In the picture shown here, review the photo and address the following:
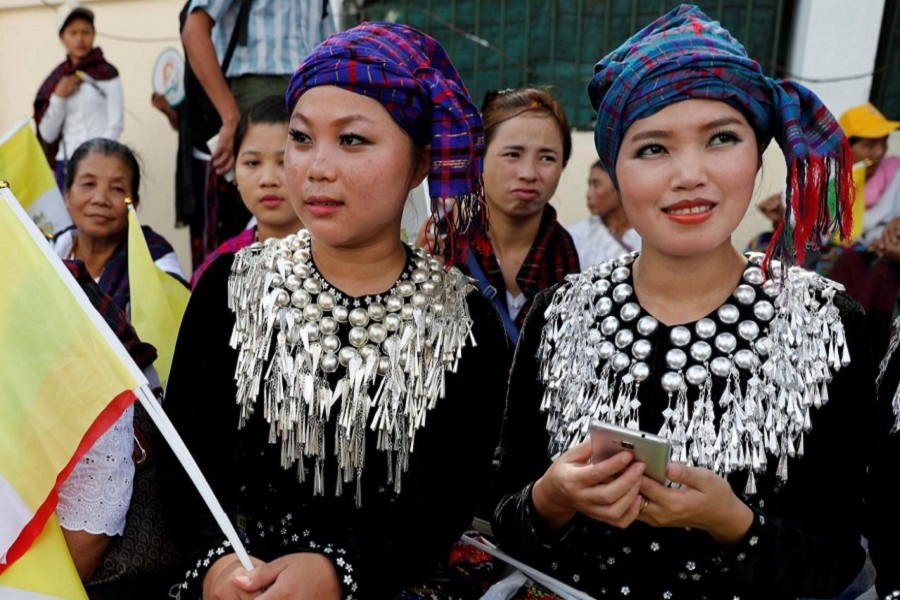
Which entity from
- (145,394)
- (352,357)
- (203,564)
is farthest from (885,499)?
(145,394)

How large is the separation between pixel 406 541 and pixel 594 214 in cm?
333

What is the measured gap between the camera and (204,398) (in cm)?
208

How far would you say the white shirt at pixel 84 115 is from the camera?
6.14 metres

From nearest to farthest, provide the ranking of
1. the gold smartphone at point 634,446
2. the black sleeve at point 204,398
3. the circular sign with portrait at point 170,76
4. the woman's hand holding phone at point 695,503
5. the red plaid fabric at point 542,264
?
1. the gold smartphone at point 634,446
2. the woman's hand holding phone at point 695,503
3. the black sleeve at point 204,398
4. the red plaid fabric at point 542,264
5. the circular sign with portrait at point 170,76

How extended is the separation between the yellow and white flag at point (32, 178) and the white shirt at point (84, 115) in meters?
2.49

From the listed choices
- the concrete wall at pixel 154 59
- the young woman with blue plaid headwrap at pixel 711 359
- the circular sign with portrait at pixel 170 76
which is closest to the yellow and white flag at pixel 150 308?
the young woman with blue plaid headwrap at pixel 711 359

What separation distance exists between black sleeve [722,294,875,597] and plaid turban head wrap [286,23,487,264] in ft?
2.89

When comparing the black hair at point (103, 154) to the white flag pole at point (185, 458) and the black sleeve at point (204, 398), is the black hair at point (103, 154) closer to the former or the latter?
the black sleeve at point (204, 398)

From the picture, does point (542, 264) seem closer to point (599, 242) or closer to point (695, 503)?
point (599, 242)


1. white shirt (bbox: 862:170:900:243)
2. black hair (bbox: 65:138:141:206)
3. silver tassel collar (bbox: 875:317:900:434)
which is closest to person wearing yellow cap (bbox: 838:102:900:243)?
white shirt (bbox: 862:170:900:243)

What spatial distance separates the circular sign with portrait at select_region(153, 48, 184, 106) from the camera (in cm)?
646

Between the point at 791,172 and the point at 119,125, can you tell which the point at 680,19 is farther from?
the point at 119,125

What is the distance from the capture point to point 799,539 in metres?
1.85

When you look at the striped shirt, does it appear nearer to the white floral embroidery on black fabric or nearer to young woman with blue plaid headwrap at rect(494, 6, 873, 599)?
young woman with blue plaid headwrap at rect(494, 6, 873, 599)
